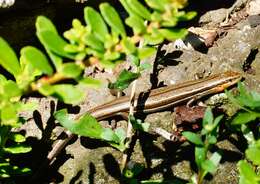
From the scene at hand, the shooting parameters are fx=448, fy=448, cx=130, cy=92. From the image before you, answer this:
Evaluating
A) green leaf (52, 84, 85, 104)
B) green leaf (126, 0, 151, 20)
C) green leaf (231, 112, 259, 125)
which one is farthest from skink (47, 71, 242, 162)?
green leaf (52, 84, 85, 104)

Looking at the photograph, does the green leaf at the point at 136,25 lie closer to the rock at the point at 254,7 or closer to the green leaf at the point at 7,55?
the green leaf at the point at 7,55

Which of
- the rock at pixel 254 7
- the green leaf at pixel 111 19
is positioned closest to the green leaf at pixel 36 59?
the green leaf at pixel 111 19

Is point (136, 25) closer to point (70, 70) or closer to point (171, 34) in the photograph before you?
point (171, 34)

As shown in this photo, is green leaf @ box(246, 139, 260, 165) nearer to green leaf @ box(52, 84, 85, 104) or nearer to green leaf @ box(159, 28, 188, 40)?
green leaf @ box(159, 28, 188, 40)

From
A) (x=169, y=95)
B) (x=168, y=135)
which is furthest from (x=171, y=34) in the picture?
(x=169, y=95)

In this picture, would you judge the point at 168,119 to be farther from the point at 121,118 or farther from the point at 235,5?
the point at 235,5
